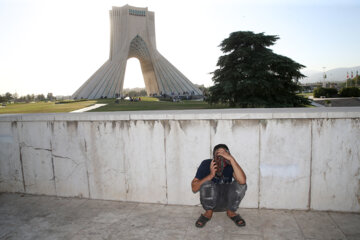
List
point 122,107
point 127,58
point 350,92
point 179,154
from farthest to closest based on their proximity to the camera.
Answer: point 127,58 < point 350,92 < point 122,107 < point 179,154

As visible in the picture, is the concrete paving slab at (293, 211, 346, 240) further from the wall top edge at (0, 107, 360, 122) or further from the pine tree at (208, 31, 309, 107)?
the pine tree at (208, 31, 309, 107)

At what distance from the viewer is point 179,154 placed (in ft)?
12.6

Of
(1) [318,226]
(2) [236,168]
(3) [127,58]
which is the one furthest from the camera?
(3) [127,58]

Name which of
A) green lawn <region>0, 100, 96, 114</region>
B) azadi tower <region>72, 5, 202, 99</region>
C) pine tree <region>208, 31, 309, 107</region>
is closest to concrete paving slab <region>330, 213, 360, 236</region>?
pine tree <region>208, 31, 309, 107</region>

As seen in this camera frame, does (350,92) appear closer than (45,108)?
No

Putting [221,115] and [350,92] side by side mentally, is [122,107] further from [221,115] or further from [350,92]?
[350,92]

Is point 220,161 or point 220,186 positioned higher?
point 220,161

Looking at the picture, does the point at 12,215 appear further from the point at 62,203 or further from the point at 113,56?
the point at 113,56

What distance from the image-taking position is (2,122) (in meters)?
4.61

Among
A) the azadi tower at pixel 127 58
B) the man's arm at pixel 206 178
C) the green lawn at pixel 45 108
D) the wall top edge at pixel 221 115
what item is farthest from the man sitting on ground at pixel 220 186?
the azadi tower at pixel 127 58

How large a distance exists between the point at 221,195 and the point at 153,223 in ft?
3.30

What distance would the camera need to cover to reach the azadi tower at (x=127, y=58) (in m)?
45.7

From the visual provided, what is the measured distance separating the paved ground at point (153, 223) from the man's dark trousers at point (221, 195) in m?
0.17

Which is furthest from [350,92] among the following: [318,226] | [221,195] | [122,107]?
[221,195]
